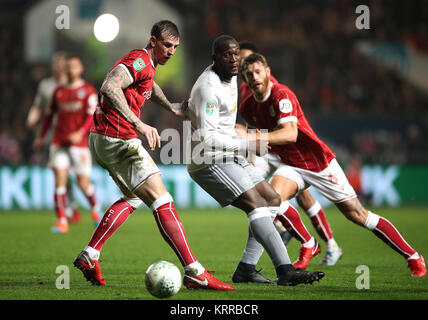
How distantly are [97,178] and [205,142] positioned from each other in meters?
10.5

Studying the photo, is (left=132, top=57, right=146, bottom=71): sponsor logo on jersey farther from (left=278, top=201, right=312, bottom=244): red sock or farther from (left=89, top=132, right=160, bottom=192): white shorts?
(left=278, top=201, right=312, bottom=244): red sock

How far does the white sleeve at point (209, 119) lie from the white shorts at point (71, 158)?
19.8ft

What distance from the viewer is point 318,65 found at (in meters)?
22.2

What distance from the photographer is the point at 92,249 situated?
5.68 meters

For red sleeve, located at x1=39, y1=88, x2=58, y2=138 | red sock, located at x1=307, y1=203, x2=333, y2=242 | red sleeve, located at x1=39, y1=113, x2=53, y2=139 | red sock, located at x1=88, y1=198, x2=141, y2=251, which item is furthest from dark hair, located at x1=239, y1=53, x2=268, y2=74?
red sleeve, located at x1=39, y1=113, x2=53, y2=139

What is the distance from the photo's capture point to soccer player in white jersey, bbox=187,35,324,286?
205 inches

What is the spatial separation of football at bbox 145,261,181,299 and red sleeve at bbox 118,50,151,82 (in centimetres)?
152

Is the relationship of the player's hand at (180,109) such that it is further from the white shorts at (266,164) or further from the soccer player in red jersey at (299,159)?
the white shorts at (266,164)

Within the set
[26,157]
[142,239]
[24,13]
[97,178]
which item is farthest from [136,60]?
[24,13]

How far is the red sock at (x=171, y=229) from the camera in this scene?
17.1ft

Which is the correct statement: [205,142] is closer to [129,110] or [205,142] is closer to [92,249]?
[129,110]
